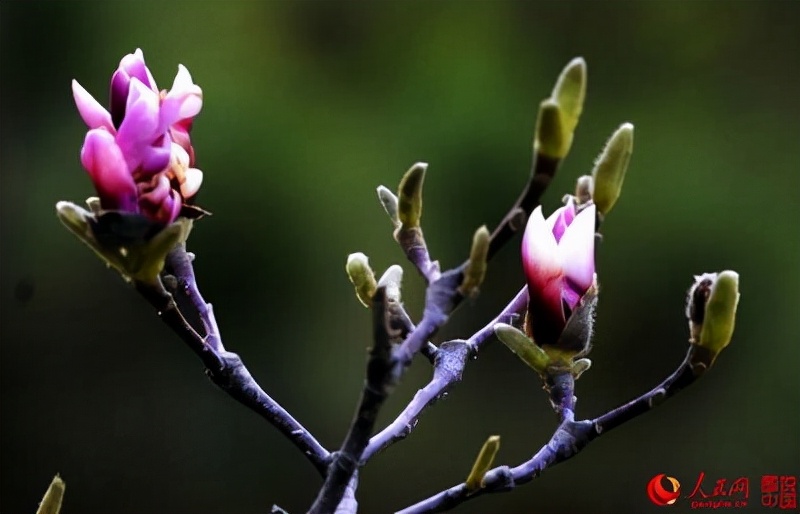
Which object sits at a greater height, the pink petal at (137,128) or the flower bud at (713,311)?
the pink petal at (137,128)

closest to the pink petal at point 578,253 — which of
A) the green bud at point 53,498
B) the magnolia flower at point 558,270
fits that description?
the magnolia flower at point 558,270

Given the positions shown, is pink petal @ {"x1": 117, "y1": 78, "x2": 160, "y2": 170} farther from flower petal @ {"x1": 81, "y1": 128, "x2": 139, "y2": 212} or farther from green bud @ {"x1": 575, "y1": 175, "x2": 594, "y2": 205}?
green bud @ {"x1": 575, "y1": 175, "x2": 594, "y2": 205}

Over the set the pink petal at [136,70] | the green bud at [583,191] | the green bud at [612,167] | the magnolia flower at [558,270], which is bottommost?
the magnolia flower at [558,270]

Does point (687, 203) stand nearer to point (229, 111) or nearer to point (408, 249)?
point (229, 111)

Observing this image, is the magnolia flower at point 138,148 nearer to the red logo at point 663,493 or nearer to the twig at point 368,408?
the twig at point 368,408

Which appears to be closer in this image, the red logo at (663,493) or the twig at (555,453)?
the twig at (555,453)

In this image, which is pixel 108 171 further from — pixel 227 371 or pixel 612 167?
pixel 612 167
